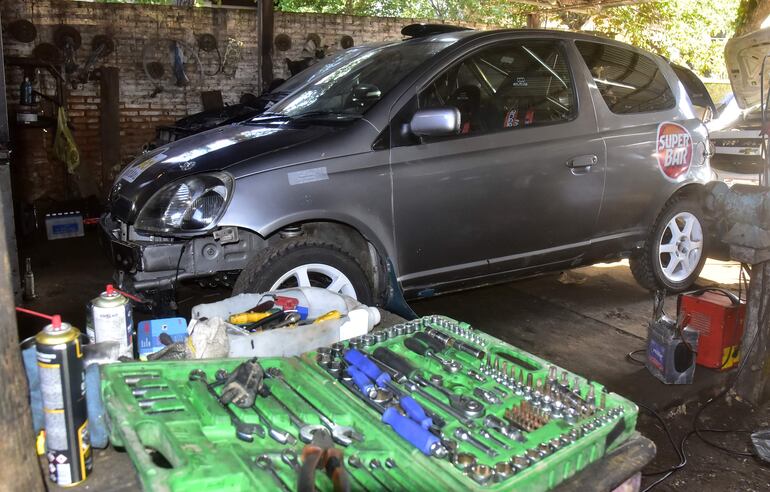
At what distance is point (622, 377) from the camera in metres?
3.62

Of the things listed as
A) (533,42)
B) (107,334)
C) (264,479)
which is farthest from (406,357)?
(533,42)

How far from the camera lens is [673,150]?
4.48 meters

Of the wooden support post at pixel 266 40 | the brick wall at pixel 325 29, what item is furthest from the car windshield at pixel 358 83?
the brick wall at pixel 325 29

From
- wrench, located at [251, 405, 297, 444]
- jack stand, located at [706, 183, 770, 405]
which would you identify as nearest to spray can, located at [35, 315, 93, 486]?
wrench, located at [251, 405, 297, 444]

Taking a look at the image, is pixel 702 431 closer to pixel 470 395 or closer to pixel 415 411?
pixel 470 395

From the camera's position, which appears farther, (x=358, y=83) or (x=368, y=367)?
(x=358, y=83)

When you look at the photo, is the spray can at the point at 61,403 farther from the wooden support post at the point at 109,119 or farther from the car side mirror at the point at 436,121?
the wooden support post at the point at 109,119

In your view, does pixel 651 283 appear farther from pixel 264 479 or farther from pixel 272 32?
pixel 272 32

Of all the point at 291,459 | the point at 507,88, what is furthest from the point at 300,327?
the point at 507,88

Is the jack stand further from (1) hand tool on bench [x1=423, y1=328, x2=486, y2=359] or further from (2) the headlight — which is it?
(2) the headlight

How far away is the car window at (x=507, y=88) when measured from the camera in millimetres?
3755

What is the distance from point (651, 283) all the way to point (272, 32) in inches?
228

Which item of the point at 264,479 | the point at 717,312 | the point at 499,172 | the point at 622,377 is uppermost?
the point at 499,172

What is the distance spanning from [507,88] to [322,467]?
3029mm
